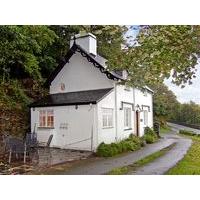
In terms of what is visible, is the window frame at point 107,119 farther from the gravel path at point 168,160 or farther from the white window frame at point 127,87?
the gravel path at point 168,160

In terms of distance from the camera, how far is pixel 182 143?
20.7 ft

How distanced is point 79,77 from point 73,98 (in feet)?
1.24

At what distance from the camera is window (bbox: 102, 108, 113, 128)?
6.39 meters

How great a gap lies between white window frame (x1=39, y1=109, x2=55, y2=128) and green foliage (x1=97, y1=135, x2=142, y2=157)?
95 centimetres

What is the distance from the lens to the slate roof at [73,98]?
6.56m

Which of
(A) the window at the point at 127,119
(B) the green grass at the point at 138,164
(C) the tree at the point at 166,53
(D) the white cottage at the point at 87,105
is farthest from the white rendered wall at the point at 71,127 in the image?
(C) the tree at the point at 166,53

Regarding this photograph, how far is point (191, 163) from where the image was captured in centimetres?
608

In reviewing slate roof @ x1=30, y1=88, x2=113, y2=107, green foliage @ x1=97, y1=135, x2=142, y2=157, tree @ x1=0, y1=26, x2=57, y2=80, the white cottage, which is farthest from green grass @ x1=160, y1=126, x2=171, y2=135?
tree @ x1=0, y1=26, x2=57, y2=80

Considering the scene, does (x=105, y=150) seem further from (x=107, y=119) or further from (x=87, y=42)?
(x=87, y=42)

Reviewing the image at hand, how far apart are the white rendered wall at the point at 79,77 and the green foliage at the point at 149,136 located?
3.08 ft
